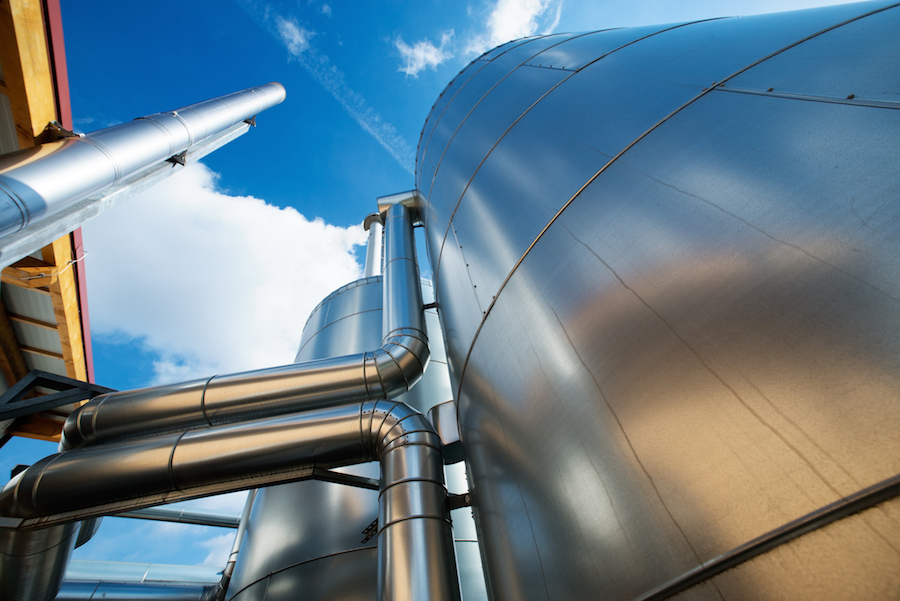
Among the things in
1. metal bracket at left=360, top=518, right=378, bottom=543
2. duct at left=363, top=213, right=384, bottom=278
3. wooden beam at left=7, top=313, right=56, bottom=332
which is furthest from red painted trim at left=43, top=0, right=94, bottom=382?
metal bracket at left=360, top=518, right=378, bottom=543

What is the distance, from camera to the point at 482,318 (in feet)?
13.4

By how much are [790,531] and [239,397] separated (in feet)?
19.5

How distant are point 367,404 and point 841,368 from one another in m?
4.76

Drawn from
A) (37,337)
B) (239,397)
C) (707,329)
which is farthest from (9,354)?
(707,329)

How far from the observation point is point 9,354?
1070 centimetres

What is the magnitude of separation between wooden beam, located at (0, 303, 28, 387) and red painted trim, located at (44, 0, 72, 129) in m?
5.14

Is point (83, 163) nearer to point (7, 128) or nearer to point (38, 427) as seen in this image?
Result: point (7, 128)

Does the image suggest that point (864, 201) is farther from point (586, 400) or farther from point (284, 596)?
point (284, 596)

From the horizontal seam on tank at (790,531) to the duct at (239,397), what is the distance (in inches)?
185

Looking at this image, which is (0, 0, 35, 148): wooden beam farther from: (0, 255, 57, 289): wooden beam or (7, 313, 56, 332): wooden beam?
(7, 313, 56, 332): wooden beam

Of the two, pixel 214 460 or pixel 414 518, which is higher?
pixel 214 460

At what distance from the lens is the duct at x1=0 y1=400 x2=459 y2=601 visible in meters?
5.08

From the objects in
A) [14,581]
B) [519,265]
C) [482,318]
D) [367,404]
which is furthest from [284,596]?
[519,265]

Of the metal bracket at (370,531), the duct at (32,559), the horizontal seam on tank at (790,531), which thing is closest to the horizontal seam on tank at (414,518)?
the metal bracket at (370,531)
